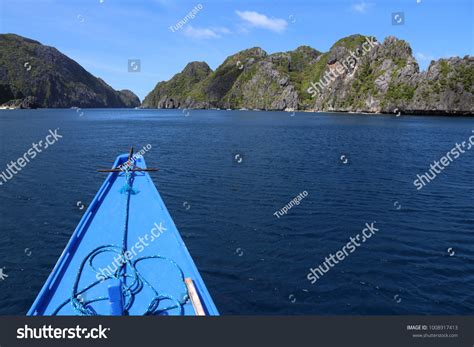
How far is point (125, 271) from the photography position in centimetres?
1045

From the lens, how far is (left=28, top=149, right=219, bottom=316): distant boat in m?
8.91

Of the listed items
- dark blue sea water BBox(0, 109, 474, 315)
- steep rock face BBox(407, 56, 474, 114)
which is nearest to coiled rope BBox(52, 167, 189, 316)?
dark blue sea water BBox(0, 109, 474, 315)

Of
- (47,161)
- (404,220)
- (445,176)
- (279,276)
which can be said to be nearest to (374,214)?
(404,220)

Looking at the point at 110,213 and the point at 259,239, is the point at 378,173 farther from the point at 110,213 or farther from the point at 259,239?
the point at 110,213

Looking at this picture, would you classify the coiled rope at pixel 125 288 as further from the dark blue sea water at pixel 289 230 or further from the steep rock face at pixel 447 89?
the steep rock face at pixel 447 89

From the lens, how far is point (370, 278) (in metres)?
15.5

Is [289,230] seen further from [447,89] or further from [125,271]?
[447,89]

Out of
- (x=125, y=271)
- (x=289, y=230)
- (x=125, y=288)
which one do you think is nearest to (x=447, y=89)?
(x=289, y=230)

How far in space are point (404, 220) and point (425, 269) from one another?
22.9 ft

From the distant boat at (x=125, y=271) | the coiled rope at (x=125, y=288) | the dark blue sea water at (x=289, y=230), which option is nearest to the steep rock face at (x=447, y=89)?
the dark blue sea water at (x=289, y=230)

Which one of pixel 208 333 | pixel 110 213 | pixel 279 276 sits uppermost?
pixel 110 213

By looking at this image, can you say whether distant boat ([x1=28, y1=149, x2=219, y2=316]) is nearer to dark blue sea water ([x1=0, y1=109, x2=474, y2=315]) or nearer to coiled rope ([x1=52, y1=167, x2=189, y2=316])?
coiled rope ([x1=52, y1=167, x2=189, y2=316])

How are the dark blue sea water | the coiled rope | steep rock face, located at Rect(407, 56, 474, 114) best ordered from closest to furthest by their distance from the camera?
1. the coiled rope
2. the dark blue sea water
3. steep rock face, located at Rect(407, 56, 474, 114)

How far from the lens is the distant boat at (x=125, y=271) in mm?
8914
